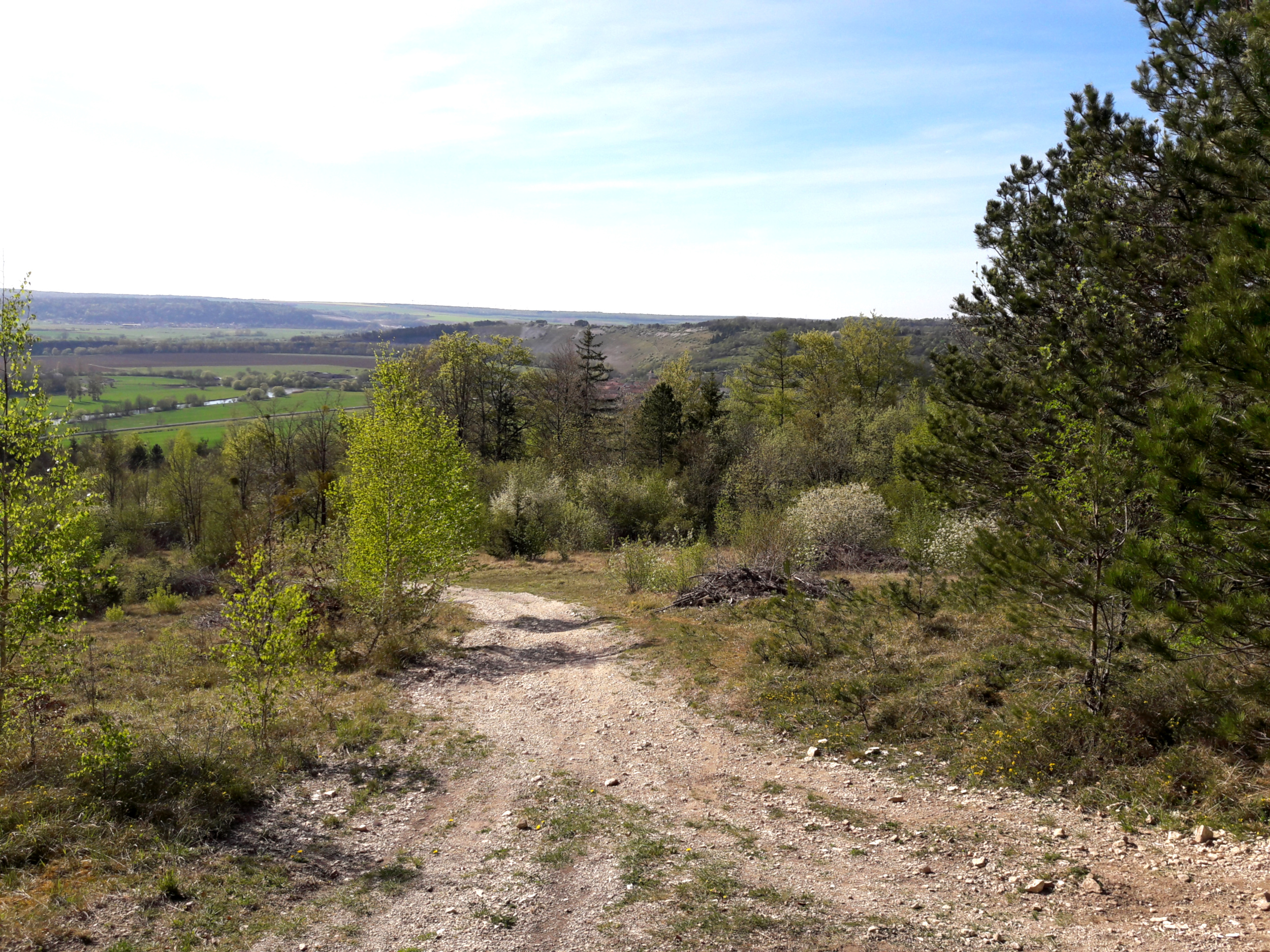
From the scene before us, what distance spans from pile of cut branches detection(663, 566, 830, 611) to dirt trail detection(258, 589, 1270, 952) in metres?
7.08

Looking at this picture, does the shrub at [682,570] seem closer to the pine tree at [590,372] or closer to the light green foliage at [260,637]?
the light green foliage at [260,637]

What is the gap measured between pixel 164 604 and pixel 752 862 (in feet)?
81.6

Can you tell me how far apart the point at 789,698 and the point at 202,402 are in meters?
87.1

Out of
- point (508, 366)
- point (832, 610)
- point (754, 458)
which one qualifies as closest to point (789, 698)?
point (832, 610)

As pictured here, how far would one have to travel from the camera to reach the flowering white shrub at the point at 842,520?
23609 mm

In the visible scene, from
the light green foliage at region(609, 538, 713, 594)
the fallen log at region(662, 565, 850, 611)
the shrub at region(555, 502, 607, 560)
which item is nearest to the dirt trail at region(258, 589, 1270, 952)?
the fallen log at region(662, 565, 850, 611)

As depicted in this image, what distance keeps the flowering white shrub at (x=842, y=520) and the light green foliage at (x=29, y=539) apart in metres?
18.0

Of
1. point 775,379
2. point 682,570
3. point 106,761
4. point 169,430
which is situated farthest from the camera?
point 169,430

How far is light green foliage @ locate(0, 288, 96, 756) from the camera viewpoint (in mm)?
7805

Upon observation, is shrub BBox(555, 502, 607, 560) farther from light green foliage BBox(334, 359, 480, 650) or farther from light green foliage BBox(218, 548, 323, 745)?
light green foliage BBox(218, 548, 323, 745)

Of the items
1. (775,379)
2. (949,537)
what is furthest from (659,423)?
(949,537)

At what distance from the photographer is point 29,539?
790 cm

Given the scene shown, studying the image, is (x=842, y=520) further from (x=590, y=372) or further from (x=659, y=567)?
(x=590, y=372)

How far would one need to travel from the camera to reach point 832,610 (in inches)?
575
